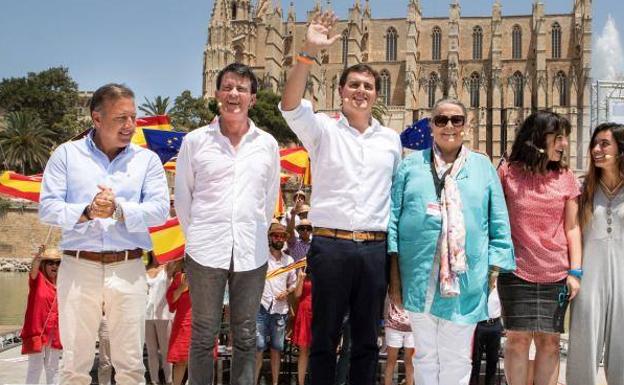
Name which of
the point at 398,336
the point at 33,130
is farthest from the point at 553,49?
the point at 398,336

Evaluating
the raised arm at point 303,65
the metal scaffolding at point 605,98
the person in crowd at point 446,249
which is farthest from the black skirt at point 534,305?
the metal scaffolding at point 605,98

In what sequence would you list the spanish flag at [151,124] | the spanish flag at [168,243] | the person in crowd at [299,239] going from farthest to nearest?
the spanish flag at [151,124]
the person in crowd at [299,239]
the spanish flag at [168,243]

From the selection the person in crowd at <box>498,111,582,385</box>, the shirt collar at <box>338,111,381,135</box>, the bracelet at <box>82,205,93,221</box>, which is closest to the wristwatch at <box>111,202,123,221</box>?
the bracelet at <box>82,205,93,221</box>

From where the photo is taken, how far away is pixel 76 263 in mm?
3934

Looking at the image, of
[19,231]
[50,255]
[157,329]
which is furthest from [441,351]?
[19,231]

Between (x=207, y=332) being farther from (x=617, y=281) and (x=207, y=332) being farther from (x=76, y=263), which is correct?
(x=617, y=281)

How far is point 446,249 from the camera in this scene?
157 inches

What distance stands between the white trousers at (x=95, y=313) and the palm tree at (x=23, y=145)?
4710cm

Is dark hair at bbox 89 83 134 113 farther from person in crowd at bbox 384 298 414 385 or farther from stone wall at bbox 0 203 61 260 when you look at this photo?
stone wall at bbox 0 203 61 260

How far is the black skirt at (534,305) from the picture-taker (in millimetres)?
4527

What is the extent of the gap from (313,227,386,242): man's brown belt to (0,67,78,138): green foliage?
2308 inches

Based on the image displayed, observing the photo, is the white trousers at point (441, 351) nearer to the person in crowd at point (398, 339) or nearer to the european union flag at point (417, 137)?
the person in crowd at point (398, 339)

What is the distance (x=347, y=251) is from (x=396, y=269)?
0.38 metres

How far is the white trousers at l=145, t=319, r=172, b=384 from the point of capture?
774 cm
